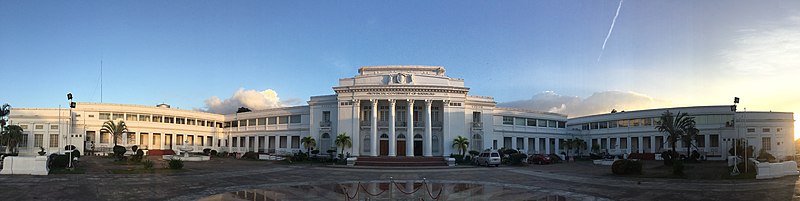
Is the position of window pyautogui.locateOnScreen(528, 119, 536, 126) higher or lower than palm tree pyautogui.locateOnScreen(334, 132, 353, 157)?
higher

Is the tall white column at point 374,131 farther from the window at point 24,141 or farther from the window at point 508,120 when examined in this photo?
the window at point 24,141

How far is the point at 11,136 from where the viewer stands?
53500 mm

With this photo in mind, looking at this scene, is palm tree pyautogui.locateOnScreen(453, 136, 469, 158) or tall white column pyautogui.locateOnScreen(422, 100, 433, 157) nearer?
palm tree pyautogui.locateOnScreen(453, 136, 469, 158)

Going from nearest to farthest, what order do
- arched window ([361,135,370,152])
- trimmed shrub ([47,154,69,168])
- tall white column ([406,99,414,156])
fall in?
trimmed shrub ([47,154,69,168]) → tall white column ([406,99,414,156]) → arched window ([361,135,370,152])

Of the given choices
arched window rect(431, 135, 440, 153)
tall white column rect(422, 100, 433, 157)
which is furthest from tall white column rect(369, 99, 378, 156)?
arched window rect(431, 135, 440, 153)

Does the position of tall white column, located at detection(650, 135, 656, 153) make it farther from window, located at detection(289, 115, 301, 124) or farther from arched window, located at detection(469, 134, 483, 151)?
window, located at detection(289, 115, 301, 124)

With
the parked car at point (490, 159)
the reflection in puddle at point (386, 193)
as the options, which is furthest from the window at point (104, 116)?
the reflection in puddle at point (386, 193)

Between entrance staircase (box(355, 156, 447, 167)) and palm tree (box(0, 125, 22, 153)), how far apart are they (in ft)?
126

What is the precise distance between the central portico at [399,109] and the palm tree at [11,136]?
35287 mm

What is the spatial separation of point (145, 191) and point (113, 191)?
128cm

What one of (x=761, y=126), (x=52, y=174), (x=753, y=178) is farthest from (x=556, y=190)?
(x=761, y=126)

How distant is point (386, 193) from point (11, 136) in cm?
5278

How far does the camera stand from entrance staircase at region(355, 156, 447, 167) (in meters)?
45.8

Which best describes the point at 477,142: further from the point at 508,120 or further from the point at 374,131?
the point at 374,131
